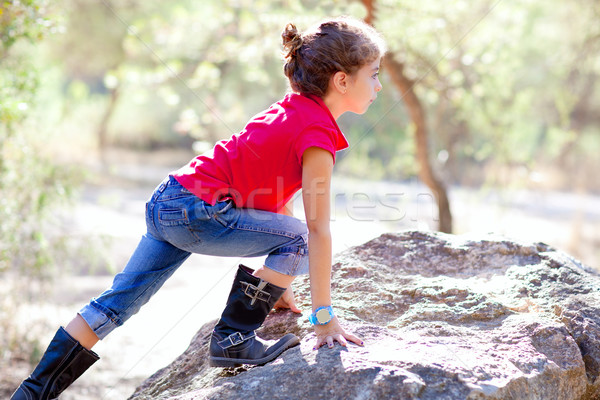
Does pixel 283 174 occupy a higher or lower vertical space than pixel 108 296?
higher

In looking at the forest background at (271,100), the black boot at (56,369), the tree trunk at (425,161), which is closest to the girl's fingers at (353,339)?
the black boot at (56,369)

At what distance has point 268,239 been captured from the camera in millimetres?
1863

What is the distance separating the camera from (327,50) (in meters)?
1.88

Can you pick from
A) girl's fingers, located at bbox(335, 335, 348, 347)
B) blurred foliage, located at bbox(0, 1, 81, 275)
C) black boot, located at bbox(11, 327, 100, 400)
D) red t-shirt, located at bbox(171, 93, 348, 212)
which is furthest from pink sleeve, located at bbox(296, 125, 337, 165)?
blurred foliage, located at bbox(0, 1, 81, 275)

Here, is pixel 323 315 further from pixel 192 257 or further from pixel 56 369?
pixel 192 257

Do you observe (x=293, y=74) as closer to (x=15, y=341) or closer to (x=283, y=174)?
(x=283, y=174)

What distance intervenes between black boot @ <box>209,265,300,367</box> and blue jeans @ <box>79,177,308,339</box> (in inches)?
3.4

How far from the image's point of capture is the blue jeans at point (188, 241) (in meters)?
1.83

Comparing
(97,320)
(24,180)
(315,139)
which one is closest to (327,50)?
(315,139)

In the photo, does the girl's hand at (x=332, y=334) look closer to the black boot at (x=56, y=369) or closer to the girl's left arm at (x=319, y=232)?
the girl's left arm at (x=319, y=232)

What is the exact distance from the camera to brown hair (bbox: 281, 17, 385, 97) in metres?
1.88

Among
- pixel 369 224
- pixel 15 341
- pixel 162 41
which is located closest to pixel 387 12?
pixel 162 41

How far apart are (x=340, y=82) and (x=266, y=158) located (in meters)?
0.37

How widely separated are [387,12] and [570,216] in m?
7.40
